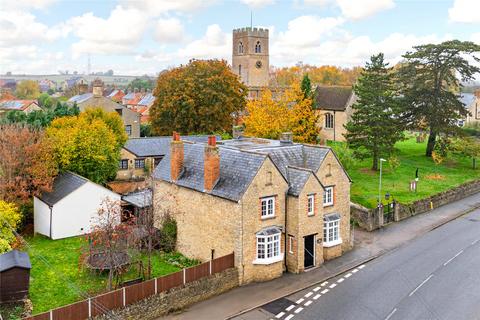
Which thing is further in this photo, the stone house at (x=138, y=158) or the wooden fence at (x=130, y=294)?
the stone house at (x=138, y=158)

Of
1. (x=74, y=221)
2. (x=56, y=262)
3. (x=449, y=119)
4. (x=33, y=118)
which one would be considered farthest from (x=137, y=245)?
(x=449, y=119)

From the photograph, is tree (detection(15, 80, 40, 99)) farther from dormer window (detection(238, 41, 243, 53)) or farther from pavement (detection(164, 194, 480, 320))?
pavement (detection(164, 194, 480, 320))

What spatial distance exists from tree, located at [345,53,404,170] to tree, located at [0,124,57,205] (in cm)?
3291

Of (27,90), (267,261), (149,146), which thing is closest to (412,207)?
(267,261)

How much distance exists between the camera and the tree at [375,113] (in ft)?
180

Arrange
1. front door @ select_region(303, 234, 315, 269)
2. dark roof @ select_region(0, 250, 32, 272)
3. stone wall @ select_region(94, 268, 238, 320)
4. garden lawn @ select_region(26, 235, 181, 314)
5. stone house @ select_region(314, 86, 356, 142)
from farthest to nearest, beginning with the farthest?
stone house @ select_region(314, 86, 356, 142), front door @ select_region(303, 234, 315, 269), garden lawn @ select_region(26, 235, 181, 314), dark roof @ select_region(0, 250, 32, 272), stone wall @ select_region(94, 268, 238, 320)

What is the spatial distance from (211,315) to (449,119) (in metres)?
49.1

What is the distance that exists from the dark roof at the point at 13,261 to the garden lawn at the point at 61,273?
2.12 m

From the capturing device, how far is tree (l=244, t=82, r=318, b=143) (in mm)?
55312

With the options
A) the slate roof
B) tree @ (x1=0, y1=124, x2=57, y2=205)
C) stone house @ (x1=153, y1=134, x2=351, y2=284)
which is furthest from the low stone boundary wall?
tree @ (x1=0, y1=124, x2=57, y2=205)

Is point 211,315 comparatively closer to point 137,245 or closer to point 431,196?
→ point 137,245

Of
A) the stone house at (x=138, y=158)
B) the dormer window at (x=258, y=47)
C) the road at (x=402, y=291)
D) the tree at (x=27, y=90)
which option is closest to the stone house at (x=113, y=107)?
the stone house at (x=138, y=158)

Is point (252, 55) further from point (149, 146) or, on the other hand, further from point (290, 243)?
point (290, 243)

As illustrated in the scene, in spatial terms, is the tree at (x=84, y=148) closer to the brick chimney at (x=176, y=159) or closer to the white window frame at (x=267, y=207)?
the brick chimney at (x=176, y=159)
